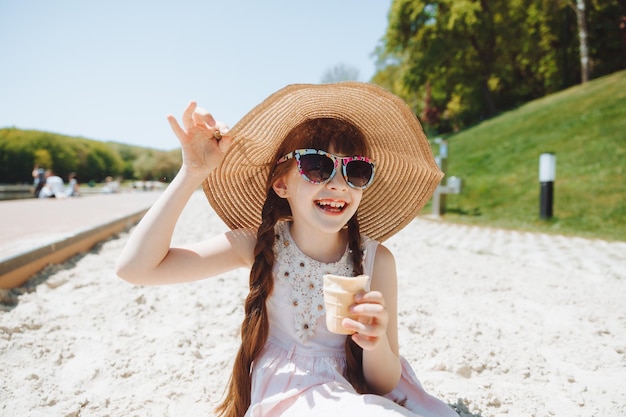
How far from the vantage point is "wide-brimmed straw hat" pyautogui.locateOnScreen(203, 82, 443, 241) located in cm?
187

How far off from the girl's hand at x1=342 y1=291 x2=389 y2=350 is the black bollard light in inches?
319

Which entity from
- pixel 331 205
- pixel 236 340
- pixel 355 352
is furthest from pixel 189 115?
pixel 236 340

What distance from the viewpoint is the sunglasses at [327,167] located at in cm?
171

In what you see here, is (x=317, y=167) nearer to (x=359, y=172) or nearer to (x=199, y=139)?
Result: (x=359, y=172)

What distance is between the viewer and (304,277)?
1.77m

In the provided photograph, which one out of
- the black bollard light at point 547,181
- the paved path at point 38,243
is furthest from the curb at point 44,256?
the black bollard light at point 547,181

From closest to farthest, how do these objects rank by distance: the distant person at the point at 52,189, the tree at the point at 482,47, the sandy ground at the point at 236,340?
the sandy ground at the point at 236,340 → the distant person at the point at 52,189 → the tree at the point at 482,47

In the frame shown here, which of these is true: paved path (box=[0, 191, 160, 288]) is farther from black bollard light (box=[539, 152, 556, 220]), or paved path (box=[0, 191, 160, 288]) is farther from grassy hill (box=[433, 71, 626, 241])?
black bollard light (box=[539, 152, 556, 220])

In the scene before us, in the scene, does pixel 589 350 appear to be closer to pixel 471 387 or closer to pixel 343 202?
pixel 471 387

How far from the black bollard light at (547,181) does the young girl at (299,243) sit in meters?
7.29

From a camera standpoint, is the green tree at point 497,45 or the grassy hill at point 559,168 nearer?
the grassy hill at point 559,168

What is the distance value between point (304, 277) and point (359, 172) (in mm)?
482

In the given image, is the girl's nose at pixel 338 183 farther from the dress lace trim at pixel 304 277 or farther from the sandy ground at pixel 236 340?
the sandy ground at pixel 236 340

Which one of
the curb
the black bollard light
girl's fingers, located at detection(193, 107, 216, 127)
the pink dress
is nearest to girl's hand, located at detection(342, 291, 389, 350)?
the pink dress
